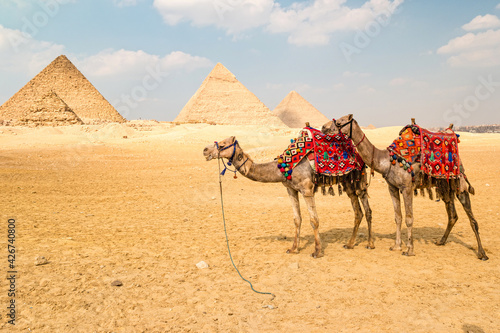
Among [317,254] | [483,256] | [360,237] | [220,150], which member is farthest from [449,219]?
[220,150]

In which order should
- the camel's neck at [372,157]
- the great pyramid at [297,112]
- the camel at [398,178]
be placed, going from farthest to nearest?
the great pyramid at [297,112] → the camel's neck at [372,157] → the camel at [398,178]

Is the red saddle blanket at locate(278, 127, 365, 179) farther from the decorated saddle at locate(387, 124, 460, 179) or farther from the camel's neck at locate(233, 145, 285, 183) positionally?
the decorated saddle at locate(387, 124, 460, 179)

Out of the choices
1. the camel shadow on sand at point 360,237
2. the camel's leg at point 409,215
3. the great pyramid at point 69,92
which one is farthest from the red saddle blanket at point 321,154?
the great pyramid at point 69,92

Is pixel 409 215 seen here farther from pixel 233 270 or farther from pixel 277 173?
pixel 233 270

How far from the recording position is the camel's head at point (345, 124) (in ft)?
16.4

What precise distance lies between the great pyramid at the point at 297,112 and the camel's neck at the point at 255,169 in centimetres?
12367

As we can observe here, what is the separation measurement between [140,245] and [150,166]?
12497 millimetres

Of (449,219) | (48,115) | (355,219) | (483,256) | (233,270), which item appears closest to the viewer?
(233,270)

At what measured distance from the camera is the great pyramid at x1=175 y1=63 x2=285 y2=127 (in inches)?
3873

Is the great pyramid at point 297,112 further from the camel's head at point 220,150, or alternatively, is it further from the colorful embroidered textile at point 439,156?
the camel's head at point 220,150

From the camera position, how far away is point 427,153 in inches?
203

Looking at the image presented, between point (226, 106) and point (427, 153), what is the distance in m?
98.3

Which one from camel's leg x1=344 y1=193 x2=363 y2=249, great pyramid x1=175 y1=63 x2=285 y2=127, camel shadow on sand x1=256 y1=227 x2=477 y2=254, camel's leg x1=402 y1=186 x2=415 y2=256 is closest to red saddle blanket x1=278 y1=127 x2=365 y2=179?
camel's leg x1=344 y1=193 x2=363 y2=249

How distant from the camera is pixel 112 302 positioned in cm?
375
